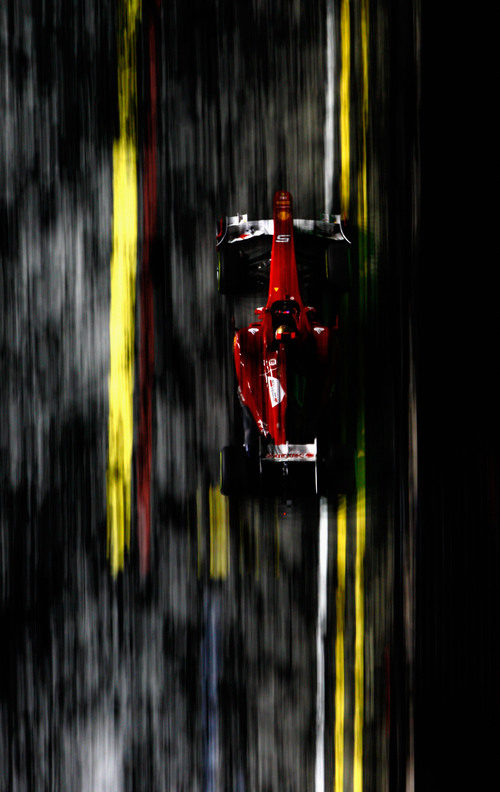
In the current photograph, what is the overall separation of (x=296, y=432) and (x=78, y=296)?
65 cm

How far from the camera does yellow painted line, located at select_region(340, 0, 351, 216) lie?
136cm

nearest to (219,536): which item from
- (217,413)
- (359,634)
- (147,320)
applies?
(217,413)

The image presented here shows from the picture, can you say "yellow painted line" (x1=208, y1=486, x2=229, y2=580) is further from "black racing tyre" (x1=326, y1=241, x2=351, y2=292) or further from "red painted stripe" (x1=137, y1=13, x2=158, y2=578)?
"black racing tyre" (x1=326, y1=241, x2=351, y2=292)

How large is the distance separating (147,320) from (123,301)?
0.25 feet

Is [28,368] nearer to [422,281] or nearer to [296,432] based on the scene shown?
Result: [296,432]

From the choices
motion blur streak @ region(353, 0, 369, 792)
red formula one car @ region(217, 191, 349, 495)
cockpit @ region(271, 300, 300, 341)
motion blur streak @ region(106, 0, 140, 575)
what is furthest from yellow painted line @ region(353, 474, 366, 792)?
motion blur streak @ region(106, 0, 140, 575)

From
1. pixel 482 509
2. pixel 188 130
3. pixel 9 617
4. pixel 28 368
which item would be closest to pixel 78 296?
pixel 28 368

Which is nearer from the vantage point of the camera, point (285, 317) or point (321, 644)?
point (285, 317)

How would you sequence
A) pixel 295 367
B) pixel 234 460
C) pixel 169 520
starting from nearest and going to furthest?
1. pixel 295 367
2. pixel 234 460
3. pixel 169 520

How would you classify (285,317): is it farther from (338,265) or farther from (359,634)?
(359,634)

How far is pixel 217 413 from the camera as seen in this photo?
1357 millimetres

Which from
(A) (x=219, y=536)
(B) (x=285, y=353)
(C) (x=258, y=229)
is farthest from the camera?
(A) (x=219, y=536)

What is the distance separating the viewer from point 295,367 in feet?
3.68

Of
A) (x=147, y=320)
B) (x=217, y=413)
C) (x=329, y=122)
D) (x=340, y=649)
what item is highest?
(x=329, y=122)
